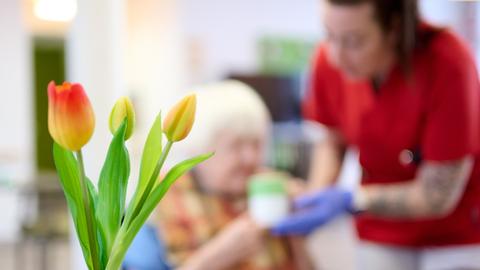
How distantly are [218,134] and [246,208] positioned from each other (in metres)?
0.20

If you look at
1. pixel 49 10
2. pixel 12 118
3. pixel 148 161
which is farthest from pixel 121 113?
pixel 49 10

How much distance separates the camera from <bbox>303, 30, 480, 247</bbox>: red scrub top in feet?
4.34

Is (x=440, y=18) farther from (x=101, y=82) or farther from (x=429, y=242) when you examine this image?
(x=101, y=82)

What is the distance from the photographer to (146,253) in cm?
156

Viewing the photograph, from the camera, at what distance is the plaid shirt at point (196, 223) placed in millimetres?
1619

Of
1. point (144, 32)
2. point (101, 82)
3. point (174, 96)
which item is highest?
point (101, 82)

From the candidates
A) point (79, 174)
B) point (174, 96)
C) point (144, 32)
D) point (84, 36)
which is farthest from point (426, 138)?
point (144, 32)

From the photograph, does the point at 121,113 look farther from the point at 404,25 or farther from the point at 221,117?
the point at 221,117

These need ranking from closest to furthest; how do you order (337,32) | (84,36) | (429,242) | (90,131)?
1. (90,131)
2. (84,36)
3. (337,32)
4. (429,242)

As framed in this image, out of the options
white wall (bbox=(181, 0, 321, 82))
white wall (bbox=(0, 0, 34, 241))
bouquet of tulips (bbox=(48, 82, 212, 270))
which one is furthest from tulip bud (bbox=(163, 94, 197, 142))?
white wall (bbox=(0, 0, 34, 241))

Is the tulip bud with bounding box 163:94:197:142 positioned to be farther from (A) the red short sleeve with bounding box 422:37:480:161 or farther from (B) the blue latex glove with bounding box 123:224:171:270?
(B) the blue latex glove with bounding box 123:224:171:270

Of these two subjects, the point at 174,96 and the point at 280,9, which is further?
the point at 280,9

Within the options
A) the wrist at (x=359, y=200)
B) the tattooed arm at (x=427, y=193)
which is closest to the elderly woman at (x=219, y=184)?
the wrist at (x=359, y=200)

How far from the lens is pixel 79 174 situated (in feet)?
1.89
